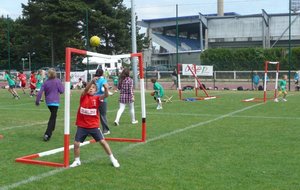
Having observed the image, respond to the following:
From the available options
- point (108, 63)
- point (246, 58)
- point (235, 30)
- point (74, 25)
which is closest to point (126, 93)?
point (108, 63)

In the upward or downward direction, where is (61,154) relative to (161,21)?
downward

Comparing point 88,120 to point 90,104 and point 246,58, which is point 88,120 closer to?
point 90,104

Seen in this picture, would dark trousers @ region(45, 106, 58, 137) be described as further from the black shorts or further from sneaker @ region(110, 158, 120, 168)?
sneaker @ region(110, 158, 120, 168)

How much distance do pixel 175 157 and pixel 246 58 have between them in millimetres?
47082

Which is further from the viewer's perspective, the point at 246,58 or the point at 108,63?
the point at 246,58

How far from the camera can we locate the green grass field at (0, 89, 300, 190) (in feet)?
22.7

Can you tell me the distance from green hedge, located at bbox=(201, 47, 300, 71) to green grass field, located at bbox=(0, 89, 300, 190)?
34521mm

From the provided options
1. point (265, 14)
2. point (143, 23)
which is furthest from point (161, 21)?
point (265, 14)

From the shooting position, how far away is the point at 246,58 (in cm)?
5428

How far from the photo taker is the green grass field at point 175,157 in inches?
272

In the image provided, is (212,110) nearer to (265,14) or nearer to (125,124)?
(125,124)

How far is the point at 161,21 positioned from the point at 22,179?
72.9m

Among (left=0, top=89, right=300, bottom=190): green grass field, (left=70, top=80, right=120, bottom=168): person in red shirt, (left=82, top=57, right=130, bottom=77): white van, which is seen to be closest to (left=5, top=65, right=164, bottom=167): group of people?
(left=70, top=80, right=120, bottom=168): person in red shirt

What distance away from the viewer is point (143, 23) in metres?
80.4
